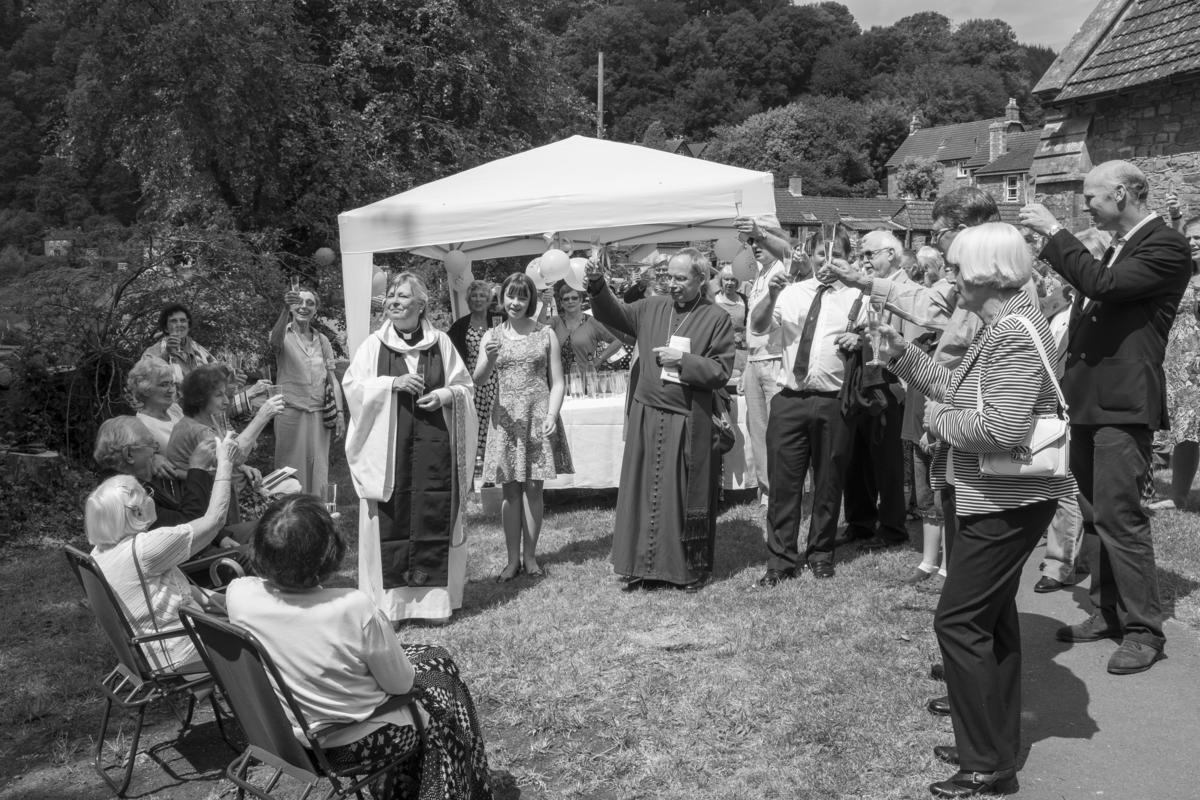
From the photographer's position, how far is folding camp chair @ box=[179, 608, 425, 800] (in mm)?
2789

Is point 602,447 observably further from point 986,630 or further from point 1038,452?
point 1038,452

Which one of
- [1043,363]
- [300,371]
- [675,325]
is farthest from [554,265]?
[1043,363]

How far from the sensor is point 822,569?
603cm

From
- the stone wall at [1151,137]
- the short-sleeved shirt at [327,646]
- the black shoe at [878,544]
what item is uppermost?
the stone wall at [1151,137]

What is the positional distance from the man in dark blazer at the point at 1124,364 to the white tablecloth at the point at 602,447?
12.7ft

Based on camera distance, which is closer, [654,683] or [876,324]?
[876,324]

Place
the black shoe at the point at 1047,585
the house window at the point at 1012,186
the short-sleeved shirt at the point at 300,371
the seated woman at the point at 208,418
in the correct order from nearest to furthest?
the seated woman at the point at 208,418
the black shoe at the point at 1047,585
the short-sleeved shirt at the point at 300,371
the house window at the point at 1012,186

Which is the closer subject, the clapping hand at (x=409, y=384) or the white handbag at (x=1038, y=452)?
the white handbag at (x=1038, y=452)

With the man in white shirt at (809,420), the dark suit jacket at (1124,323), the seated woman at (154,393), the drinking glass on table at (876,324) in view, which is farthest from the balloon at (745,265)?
the seated woman at (154,393)

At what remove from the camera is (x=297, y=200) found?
16.3 m

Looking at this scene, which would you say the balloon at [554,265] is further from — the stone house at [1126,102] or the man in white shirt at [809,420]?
the stone house at [1126,102]

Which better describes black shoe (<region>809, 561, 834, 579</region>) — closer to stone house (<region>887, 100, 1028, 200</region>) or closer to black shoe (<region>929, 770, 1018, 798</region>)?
black shoe (<region>929, 770, 1018, 798</region>)

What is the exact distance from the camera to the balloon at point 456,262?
9779 millimetres

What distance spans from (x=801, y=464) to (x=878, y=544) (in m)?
1.20
